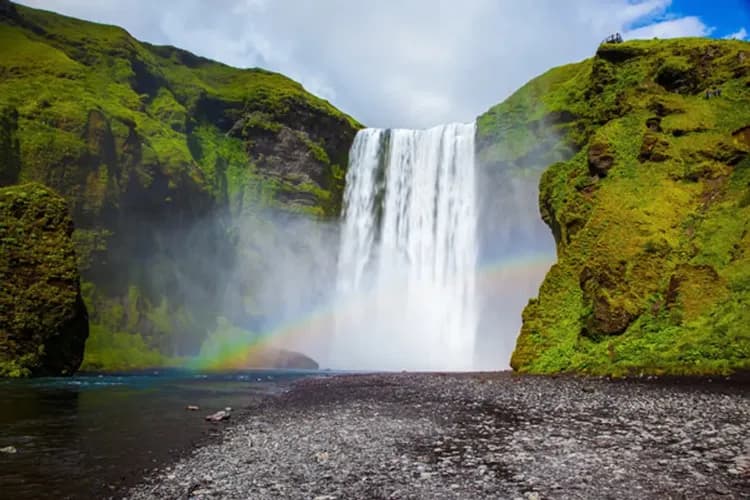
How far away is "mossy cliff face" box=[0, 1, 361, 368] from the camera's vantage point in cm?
5956

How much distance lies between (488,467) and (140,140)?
69.9m

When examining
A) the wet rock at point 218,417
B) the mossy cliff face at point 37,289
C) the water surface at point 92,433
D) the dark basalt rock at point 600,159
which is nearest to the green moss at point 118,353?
the mossy cliff face at point 37,289

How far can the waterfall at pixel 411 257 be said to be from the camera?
6419 cm

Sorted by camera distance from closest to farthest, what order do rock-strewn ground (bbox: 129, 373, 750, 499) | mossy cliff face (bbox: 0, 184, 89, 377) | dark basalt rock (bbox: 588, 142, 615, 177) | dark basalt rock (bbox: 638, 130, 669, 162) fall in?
rock-strewn ground (bbox: 129, 373, 750, 499) < dark basalt rock (bbox: 638, 130, 669, 162) < dark basalt rock (bbox: 588, 142, 615, 177) < mossy cliff face (bbox: 0, 184, 89, 377)

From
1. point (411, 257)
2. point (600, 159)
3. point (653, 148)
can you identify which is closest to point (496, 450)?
point (600, 159)

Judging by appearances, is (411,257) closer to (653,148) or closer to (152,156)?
(152,156)

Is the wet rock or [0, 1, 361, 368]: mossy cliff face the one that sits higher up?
[0, 1, 361, 368]: mossy cliff face

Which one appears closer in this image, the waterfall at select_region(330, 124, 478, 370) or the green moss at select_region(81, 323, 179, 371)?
the green moss at select_region(81, 323, 179, 371)

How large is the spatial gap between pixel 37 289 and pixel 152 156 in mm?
35053

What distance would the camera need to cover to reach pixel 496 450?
35.7 feet

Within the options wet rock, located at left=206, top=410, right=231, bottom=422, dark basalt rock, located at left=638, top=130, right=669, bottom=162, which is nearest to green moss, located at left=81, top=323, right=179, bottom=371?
wet rock, located at left=206, top=410, right=231, bottom=422

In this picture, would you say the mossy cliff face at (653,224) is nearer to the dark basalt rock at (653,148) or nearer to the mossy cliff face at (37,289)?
the dark basalt rock at (653,148)

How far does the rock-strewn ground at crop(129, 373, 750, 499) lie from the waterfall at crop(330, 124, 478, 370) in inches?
1776

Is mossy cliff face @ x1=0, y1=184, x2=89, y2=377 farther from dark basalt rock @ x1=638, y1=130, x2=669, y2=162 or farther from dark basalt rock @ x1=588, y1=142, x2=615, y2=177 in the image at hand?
dark basalt rock @ x1=638, y1=130, x2=669, y2=162
